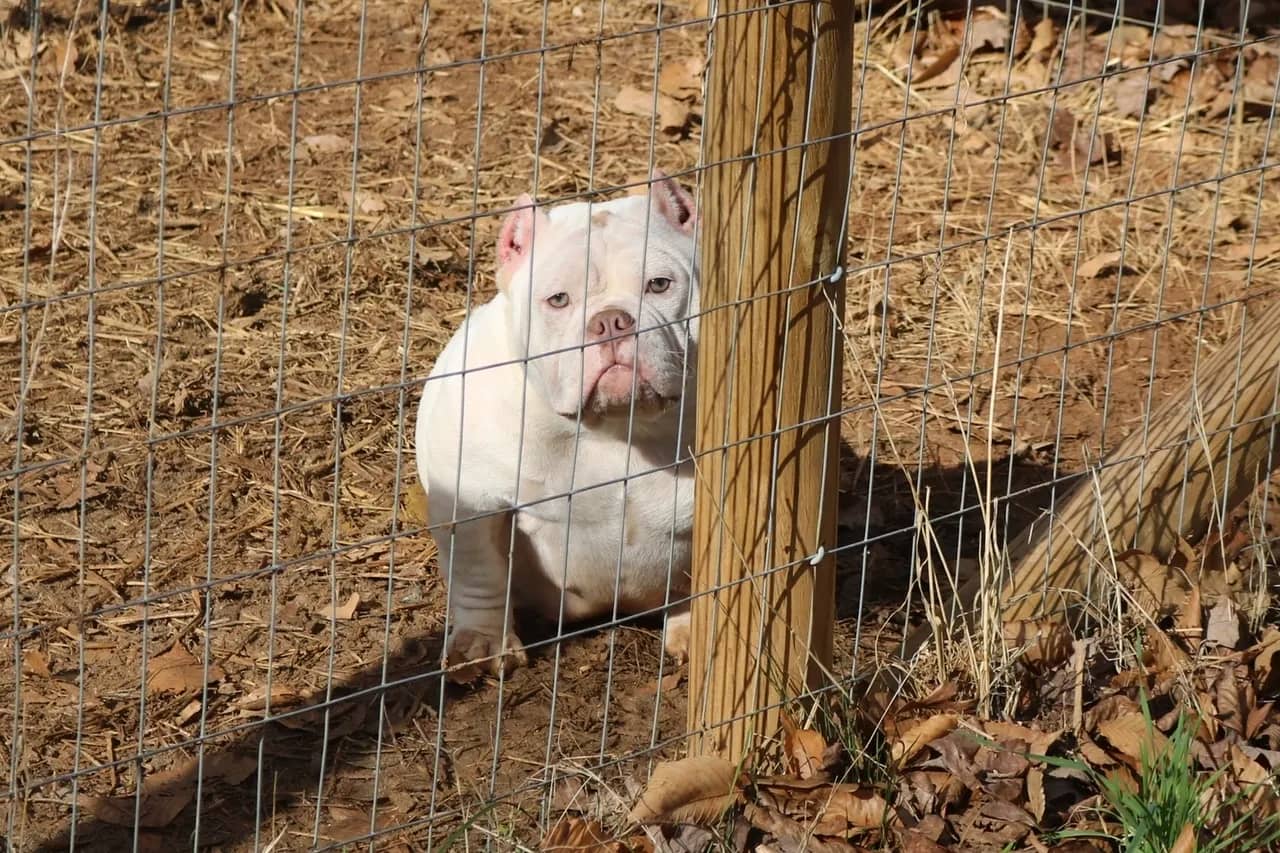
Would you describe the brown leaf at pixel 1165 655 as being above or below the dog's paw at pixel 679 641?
above

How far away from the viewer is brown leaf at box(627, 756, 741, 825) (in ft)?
9.99

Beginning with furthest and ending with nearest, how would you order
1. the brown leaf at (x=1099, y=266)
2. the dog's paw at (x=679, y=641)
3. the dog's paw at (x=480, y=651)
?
the brown leaf at (x=1099, y=266), the dog's paw at (x=679, y=641), the dog's paw at (x=480, y=651)

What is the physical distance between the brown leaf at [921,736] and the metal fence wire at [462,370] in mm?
179

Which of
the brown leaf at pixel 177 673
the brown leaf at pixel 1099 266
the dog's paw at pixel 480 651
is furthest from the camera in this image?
the brown leaf at pixel 1099 266

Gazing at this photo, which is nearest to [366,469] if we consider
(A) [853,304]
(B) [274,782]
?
(B) [274,782]

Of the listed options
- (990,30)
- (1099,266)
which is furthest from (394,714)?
(990,30)

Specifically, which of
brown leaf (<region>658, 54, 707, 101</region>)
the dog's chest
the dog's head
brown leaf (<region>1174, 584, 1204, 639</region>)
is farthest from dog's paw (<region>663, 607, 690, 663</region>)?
brown leaf (<region>658, 54, 707, 101</region>)

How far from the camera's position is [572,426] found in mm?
3764

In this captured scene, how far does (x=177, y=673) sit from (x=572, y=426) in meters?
1.15

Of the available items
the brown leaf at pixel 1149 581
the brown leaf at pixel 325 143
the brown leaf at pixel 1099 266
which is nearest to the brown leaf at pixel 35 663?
the brown leaf at pixel 1149 581

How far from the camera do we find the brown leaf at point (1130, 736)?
3.24 m

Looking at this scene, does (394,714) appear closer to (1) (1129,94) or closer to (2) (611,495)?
(2) (611,495)

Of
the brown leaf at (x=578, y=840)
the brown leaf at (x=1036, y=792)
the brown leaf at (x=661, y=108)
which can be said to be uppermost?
the brown leaf at (x=661, y=108)

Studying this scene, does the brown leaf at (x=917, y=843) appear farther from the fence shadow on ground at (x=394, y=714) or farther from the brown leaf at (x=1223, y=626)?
the brown leaf at (x=1223, y=626)
